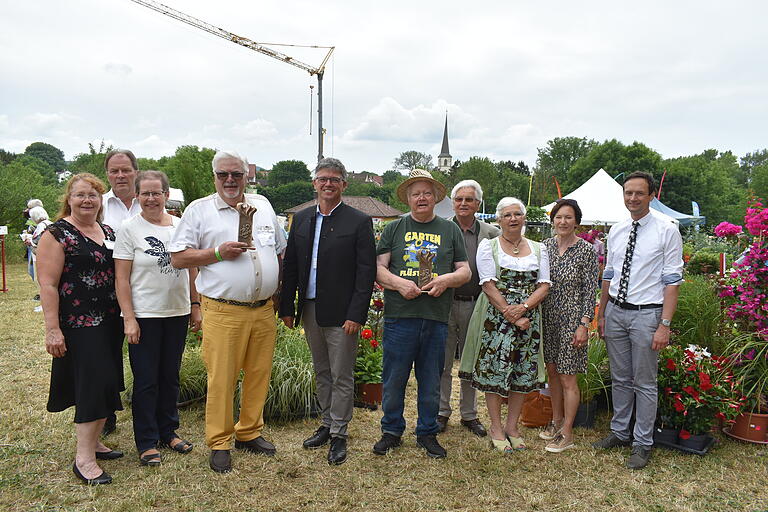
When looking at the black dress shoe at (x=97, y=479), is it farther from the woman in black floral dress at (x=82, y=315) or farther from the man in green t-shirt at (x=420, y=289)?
the man in green t-shirt at (x=420, y=289)

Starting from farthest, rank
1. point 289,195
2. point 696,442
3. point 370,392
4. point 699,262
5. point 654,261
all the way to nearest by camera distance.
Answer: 1. point 289,195
2. point 699,262
3. point 370,392
4. point 696,442
5. point 654,261

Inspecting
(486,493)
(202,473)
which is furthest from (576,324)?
(202,473)

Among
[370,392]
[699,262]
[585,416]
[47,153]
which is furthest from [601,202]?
[47,153]

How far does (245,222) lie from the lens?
10.5 feet

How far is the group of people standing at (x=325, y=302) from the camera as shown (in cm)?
325

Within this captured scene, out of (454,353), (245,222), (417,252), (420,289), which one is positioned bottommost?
(454,353)

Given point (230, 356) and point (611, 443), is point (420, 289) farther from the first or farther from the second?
point (611, 443)

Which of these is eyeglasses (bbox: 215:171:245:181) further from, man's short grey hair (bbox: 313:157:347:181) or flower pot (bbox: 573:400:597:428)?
flower pot (bbox: 573:400:597:428)

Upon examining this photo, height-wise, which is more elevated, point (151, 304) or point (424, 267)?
point (424, 267)

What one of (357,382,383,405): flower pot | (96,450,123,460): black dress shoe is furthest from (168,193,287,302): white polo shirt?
(357,382,383,405): flower pot

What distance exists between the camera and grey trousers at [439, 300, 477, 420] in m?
4.20

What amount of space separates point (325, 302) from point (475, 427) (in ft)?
6.06

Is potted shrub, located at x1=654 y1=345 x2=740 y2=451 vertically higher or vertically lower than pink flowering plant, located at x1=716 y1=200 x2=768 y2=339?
lower

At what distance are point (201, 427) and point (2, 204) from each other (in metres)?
21.8
